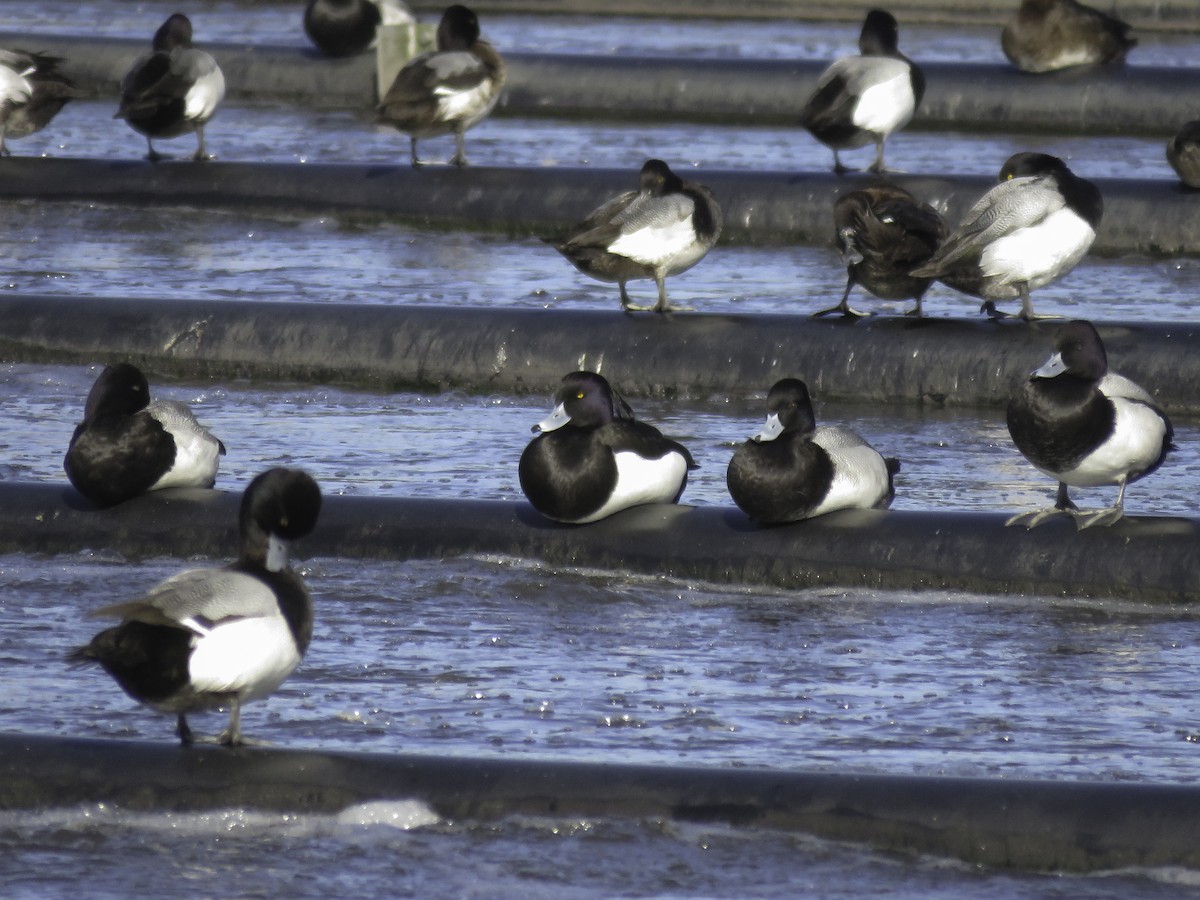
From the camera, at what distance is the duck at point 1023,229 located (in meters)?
8.40

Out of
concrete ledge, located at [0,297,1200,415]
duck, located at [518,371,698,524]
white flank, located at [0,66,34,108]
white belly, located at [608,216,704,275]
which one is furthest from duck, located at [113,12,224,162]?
duck, located at [518,371,698,524]

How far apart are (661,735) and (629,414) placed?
1836 mm

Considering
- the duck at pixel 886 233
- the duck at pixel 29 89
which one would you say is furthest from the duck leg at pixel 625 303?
the duck at pixel 29 89

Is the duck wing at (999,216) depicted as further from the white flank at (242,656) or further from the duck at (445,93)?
the duck at (445,93)

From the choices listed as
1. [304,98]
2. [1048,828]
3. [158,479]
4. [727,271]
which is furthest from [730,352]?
[304,98]

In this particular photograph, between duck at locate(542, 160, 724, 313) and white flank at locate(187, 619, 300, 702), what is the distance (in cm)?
452

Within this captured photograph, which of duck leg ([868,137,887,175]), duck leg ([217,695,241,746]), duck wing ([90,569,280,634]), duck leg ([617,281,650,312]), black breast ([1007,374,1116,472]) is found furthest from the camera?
duck leg ([868,137,887,175])

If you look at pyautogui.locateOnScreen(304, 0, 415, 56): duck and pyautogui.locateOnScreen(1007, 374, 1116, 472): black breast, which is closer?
pyautogui.locateOnScreen(1007, 374, 1116, 472): black breast

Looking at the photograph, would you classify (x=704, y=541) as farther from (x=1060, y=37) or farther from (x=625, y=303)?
(x=1060, y=37)

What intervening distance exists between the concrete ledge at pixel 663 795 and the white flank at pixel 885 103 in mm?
7799

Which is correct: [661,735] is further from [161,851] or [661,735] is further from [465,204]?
[465,204]

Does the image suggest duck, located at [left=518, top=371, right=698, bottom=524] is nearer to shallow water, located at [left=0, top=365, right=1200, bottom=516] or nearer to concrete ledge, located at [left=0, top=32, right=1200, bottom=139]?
shallow water, located at [left=0, top=365, right=1200, bottom=516]

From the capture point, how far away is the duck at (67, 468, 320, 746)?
4.32 meters

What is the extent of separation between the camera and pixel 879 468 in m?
6.57
